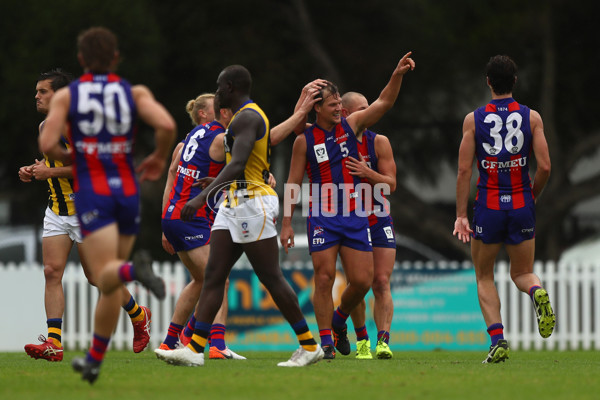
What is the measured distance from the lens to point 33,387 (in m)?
7.15

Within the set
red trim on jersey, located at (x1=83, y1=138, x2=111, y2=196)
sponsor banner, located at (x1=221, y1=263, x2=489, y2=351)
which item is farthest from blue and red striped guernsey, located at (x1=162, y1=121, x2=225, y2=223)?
sponsor banner, located at (x1=221, y1=263, x2=489, y2=351)

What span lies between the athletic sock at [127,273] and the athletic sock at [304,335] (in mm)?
1853

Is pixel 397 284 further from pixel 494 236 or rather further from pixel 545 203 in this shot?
pixel 494 236

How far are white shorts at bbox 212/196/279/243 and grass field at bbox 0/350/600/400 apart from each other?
103 cm

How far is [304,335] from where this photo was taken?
8.30m

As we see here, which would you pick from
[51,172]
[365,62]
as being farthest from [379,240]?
[365,62]

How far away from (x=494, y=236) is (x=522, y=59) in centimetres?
→ 1293

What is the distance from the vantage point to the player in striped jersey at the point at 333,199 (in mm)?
9664

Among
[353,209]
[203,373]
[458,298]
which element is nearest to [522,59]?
[458,298]

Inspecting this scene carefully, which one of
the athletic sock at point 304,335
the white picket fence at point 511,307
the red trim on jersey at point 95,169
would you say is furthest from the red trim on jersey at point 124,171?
the white picket fence at point 511,307

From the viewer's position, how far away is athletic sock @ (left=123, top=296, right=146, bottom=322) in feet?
32.8

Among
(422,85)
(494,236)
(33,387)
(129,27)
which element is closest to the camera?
(33,387)

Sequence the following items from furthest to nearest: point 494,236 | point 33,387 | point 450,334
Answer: point 450,334, point 494,236, point 33,387

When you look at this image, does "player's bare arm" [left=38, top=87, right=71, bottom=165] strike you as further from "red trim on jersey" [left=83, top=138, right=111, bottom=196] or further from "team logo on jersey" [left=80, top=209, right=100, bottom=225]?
"team logo on jersey" [left=80, top=209, right=100, bottom=225]
